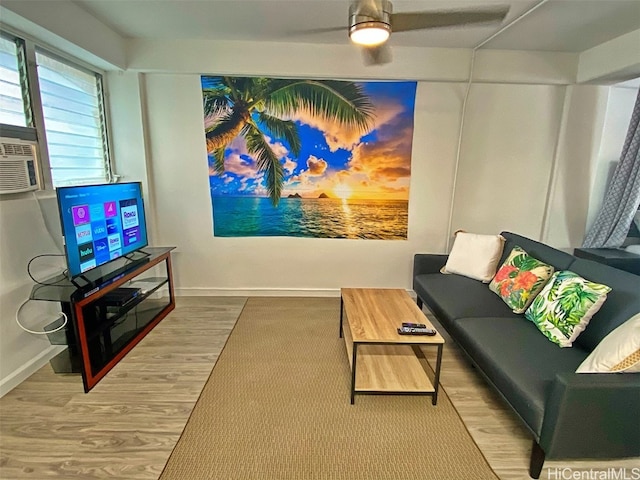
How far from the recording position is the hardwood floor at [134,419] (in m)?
1.66

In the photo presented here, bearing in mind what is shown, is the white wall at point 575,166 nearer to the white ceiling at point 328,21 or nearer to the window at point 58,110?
the white ceiling at point 328,21

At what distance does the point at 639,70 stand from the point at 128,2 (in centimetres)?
416

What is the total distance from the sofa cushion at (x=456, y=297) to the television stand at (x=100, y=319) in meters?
2.37

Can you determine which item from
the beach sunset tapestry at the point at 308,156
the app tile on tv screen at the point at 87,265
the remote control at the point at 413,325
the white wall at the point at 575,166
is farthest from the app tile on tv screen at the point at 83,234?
the white wall at the point at 575,166

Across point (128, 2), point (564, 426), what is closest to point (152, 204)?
point (128, 2)

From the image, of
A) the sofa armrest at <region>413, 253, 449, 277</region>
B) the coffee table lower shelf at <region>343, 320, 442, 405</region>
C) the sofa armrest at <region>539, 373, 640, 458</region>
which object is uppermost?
the sofa armrest at <region>413, 253, 449, 277</region>

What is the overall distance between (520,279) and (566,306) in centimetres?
48

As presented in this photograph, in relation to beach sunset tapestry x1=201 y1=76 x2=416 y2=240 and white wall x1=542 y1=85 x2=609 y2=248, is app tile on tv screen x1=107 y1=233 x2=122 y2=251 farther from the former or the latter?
white wall x1=542 y1=85 x2=609 y2=248

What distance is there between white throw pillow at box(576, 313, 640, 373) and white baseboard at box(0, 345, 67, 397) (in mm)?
3230

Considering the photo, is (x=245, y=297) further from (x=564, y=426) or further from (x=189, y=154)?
(x=564, y=426)

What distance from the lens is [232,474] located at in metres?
1.60

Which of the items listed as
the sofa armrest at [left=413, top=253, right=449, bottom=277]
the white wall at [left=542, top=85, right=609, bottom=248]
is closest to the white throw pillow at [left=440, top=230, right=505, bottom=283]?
the sofa armrest at [left=413, top=253, right=449, bottom=277]

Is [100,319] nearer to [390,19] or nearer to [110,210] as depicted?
[110,210]

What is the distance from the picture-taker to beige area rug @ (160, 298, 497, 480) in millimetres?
1634
